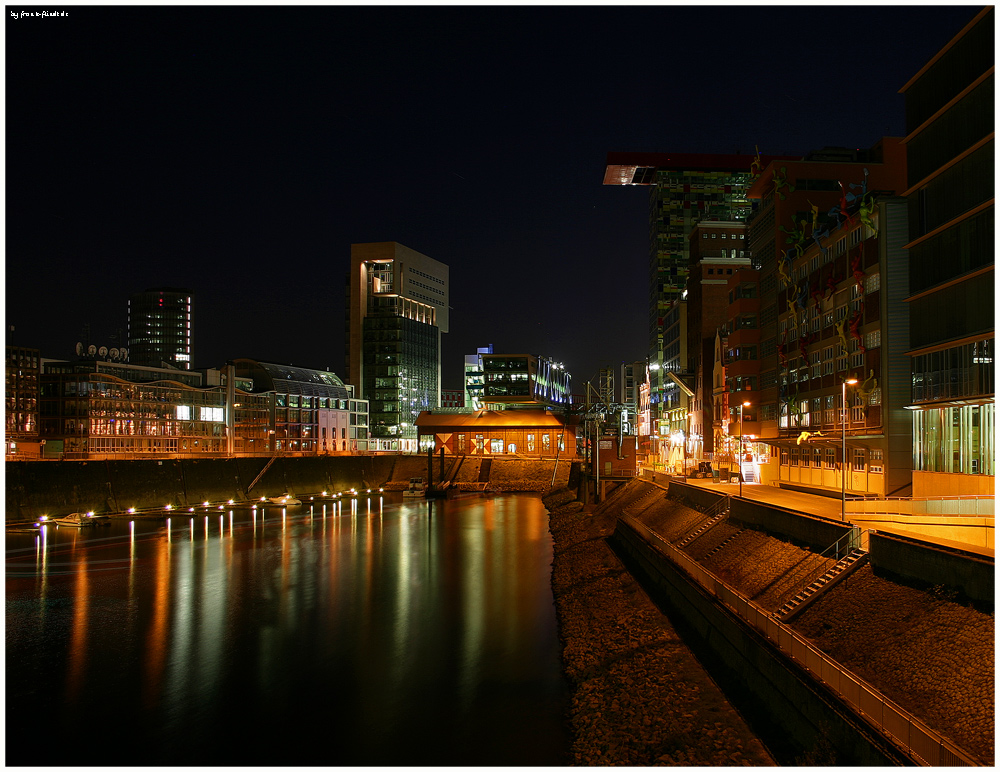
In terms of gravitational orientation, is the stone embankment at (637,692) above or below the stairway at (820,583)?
below

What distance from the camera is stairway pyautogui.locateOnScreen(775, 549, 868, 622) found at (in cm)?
2105

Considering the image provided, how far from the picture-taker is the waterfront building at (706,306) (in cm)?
7656

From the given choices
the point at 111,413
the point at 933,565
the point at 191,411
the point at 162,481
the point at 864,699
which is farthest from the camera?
the point at 191,411

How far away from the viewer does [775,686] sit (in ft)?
58.6

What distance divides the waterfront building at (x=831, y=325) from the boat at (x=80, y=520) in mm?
52728

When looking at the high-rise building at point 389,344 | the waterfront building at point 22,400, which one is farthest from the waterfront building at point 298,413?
the waterfront building at point 22,400

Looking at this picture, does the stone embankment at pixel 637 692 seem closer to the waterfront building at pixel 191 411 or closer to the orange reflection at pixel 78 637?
the orange reflection at pixel 78 637

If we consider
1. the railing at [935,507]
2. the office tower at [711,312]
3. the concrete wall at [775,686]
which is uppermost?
the office tower at [711,312]

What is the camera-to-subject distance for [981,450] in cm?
2948

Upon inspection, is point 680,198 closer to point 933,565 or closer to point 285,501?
point 285,501

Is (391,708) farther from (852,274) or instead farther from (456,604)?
(852,274)

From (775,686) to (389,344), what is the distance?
15246 cm

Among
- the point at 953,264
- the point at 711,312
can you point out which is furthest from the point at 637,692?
the point at 711,312

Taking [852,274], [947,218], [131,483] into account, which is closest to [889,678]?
[947,218]
